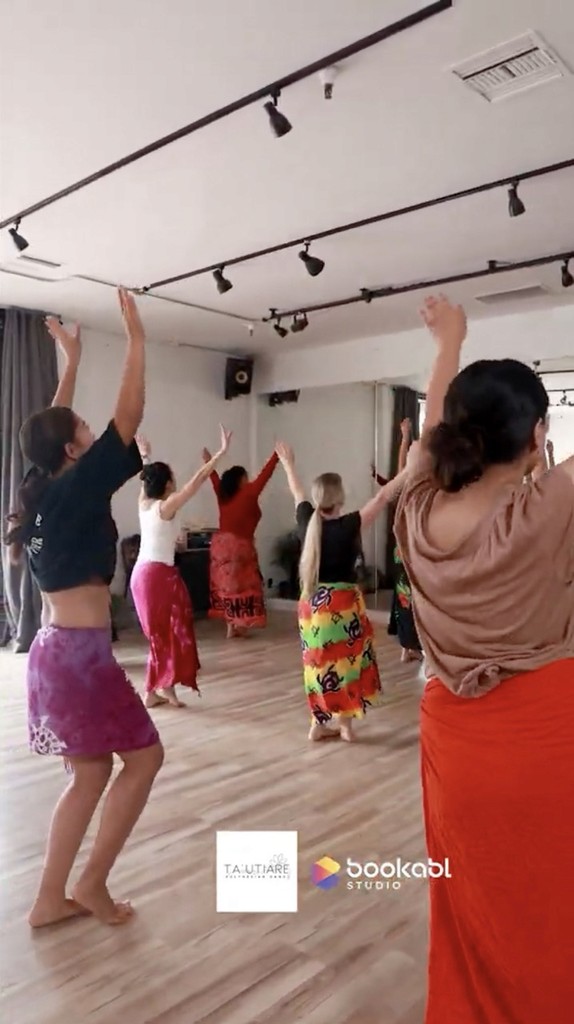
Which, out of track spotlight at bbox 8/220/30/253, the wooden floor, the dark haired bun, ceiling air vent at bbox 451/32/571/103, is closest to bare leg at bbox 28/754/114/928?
the wooden floor

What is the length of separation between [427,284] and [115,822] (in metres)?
4.07

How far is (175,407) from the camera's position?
7496 millimetres

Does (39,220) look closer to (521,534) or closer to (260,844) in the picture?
(260,844)

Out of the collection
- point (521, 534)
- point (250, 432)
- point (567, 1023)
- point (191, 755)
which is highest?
point (250, 432)

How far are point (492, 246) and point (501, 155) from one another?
1.24 m

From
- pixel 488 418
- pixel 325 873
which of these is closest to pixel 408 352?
pixel 325 873

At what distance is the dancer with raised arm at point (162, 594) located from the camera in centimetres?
419

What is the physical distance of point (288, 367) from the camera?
311 inches

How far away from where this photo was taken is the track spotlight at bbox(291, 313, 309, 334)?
19.6 feet

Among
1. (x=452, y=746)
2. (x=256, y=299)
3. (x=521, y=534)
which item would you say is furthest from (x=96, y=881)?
(x=256, y=299)

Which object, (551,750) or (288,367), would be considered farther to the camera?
(288,367)

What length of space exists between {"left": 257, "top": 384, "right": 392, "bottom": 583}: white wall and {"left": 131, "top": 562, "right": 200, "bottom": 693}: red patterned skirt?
2.97 meters

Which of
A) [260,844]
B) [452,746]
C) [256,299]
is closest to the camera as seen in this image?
[452,746]

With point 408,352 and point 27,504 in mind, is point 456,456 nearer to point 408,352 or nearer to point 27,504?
point 27,504
